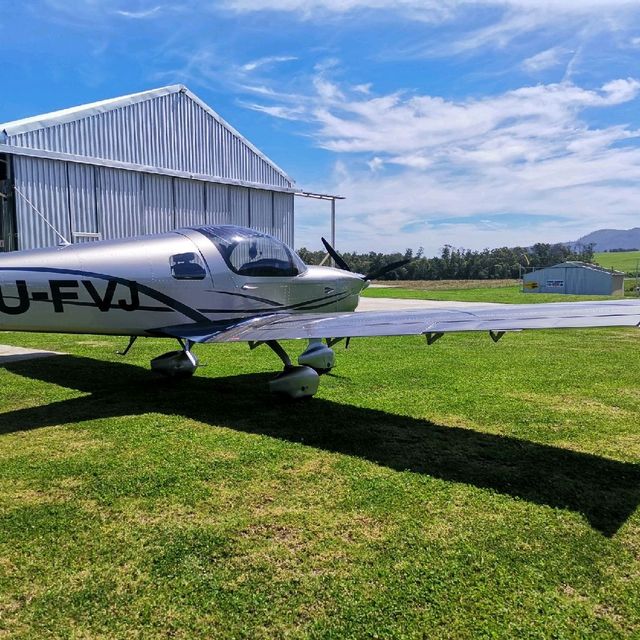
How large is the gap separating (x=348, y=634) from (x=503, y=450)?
298cm

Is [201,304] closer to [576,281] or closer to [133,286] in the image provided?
[133,286]

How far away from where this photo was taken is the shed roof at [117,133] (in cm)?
1564

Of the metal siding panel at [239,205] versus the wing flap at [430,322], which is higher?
the metal siding panel at [239,205]

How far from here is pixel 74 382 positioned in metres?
8.04

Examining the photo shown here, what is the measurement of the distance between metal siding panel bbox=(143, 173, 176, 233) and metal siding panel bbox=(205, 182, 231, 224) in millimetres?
1732

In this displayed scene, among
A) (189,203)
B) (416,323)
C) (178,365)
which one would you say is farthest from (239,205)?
(416,323)

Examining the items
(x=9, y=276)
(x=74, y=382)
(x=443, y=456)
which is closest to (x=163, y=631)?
(x=443, y=456)

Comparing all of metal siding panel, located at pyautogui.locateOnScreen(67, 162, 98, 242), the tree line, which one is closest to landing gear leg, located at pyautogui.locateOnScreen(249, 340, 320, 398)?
metal siding panel, located at pyautogui.locateOnScreen(67, 162, 98, 242)

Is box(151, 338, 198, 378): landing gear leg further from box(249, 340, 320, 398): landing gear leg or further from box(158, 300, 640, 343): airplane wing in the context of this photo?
box(249, 340, 320, 398): landing gear leg

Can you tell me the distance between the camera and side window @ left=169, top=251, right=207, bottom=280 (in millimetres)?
7195

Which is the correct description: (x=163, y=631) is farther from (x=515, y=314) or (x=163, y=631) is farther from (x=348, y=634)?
(x=515, y=314)

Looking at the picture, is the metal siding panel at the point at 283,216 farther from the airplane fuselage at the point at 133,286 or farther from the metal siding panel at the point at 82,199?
the airplane fuselage at the point at 133,286

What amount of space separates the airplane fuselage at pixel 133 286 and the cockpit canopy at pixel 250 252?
0.03 metres

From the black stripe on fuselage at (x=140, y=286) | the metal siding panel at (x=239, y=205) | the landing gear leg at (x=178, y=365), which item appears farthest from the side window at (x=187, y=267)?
the metal siding panel at (x=239, y=205)
